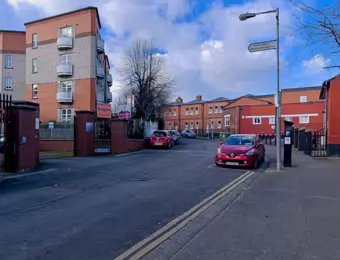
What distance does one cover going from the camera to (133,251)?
4480 mm

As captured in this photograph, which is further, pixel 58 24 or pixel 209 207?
pixel 58 24

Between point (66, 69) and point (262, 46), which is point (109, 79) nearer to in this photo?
point (66, 69)

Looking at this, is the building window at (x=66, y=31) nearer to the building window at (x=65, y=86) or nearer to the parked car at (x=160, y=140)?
the building window at (x=65, y=86)

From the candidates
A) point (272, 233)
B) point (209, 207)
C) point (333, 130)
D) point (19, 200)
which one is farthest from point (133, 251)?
point (333, 130)

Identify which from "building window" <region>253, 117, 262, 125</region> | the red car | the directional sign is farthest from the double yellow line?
"building window" <region>253, 117, 262, 125</region>

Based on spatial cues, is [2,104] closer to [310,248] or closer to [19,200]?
[19,200]

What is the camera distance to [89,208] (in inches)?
269

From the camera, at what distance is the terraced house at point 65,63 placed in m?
39.7

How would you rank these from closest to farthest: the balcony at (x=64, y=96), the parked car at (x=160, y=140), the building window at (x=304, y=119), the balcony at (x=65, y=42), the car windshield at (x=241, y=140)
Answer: the car windshield at (x=241, y=140) → the parked car at (x=160, y=140) → the balcony at (x=65, y=42) → the balcony at (x=64, y=96) → the building window at (x=304, y=119)

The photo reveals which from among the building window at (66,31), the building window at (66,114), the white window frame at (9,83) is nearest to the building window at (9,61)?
the white window frame at (9,83)

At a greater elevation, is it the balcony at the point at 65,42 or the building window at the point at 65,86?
the balcony at the point at 65,42

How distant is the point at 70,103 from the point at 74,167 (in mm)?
28697

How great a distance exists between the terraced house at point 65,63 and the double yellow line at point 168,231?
110ft

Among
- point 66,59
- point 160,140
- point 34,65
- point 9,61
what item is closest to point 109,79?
point 66,59
